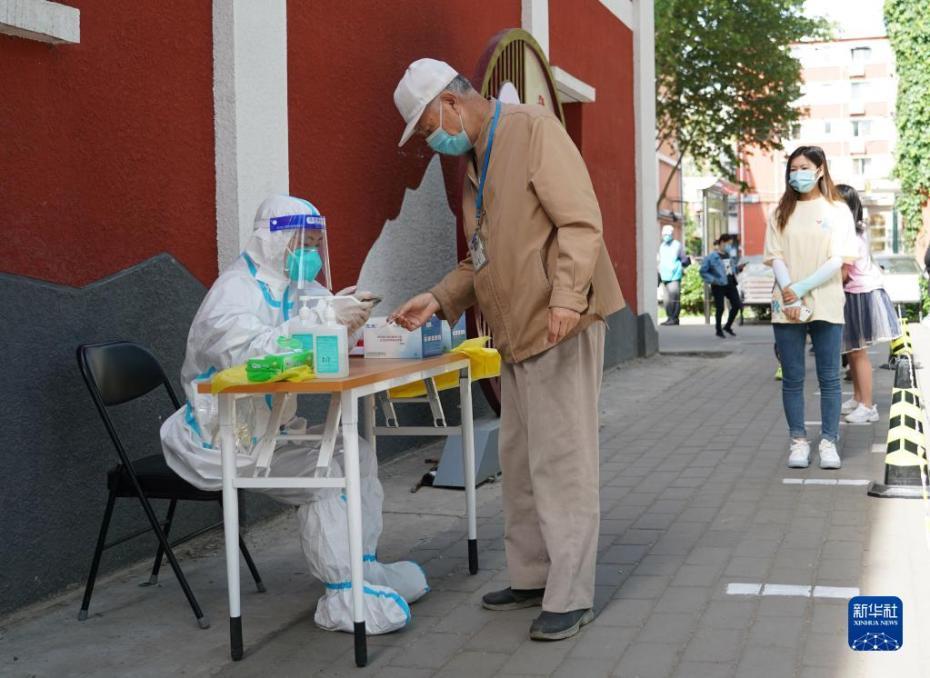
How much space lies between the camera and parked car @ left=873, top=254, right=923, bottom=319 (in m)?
22.3

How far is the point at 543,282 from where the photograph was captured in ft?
13.6

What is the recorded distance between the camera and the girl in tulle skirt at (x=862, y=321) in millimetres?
8336

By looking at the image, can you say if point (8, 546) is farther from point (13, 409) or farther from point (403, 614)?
point (403, 614)

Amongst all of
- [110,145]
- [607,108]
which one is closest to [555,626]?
[110,145]

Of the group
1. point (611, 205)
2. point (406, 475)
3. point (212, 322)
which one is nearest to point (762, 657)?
point (212, 322)

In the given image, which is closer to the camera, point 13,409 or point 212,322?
point 212,322

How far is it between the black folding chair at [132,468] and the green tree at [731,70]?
21.6 meters

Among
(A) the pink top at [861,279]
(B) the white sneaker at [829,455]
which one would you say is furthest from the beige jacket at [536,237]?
(A) the pink top at [861,279]

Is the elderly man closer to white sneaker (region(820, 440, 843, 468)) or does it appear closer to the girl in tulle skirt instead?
white sneaker (region(820, 440, 843, 468))

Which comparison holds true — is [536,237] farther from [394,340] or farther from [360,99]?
[360,99]

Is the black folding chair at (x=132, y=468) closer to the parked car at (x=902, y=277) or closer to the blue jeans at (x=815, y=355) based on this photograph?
the blue jeans at (x=815, y=355)

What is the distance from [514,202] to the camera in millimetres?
4156

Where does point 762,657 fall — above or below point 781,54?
below

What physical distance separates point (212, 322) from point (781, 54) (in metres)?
24.3
